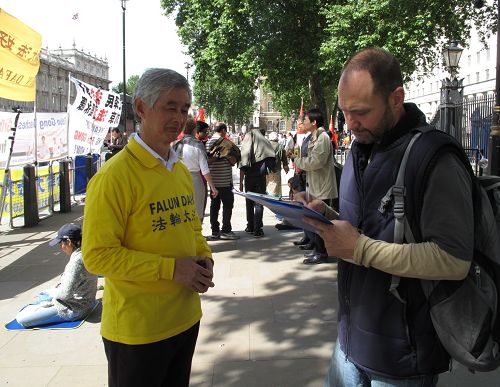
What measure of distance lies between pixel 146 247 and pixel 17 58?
229 inches

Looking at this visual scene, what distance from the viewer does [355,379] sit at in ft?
5.87

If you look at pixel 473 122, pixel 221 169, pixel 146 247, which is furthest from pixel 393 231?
pixel 473 122

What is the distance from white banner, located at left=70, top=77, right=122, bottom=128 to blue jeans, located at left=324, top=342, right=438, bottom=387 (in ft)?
33.9

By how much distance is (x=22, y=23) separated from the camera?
257 inches

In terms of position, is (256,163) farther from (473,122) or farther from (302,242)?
(473,122)

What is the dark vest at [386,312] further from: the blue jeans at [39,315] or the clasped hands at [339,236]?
the blue jeans at [39,315]

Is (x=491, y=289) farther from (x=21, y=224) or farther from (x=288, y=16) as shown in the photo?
(x=288, y=16)

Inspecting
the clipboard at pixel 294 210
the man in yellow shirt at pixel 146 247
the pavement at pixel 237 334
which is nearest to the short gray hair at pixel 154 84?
the man in yellow shirt at pixel 146 247

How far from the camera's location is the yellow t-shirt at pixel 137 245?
1792mm

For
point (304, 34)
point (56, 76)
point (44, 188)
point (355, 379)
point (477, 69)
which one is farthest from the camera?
point (56, 76)

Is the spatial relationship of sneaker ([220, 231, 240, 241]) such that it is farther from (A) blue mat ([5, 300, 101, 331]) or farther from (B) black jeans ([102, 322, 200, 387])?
(B) black jeans ([102, 322, 200, 387])

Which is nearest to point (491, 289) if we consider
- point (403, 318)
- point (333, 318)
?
point (403, 318)

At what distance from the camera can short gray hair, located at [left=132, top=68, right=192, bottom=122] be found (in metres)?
1.94

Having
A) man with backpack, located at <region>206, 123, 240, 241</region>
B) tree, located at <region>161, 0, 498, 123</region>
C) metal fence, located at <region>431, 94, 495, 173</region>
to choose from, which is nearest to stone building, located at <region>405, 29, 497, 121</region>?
tree, located at <region>161, 0, 498, 123</region>
